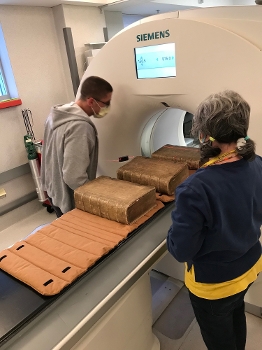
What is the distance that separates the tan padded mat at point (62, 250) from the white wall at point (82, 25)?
183 centimetres

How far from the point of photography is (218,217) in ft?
2.94

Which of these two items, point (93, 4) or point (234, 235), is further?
point (93, 4)

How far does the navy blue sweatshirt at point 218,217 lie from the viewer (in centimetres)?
88

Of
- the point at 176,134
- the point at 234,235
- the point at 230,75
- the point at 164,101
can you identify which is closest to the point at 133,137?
the point at 164,101

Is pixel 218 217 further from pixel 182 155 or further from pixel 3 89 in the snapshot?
pixel 3 89

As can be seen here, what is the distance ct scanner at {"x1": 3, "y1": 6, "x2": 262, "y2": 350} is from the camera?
0.92 meters

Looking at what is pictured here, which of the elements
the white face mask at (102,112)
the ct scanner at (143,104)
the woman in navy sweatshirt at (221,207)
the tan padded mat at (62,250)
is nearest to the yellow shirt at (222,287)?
the woman in navy sweatshirt at (221,207)

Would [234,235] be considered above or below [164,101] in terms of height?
below

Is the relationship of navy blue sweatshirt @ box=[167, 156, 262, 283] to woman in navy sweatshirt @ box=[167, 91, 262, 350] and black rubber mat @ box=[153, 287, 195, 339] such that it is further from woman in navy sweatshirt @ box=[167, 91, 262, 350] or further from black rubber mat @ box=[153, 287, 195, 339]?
black rubber mat @ box=[153, 287, 195, 339]

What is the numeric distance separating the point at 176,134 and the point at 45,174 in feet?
3.36

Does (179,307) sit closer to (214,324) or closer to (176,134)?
(214,324)

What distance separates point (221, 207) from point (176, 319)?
115cm

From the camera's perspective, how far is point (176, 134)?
223cm

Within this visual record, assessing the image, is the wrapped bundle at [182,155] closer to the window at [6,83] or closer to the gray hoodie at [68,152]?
the gray hoodie at [68,152]
